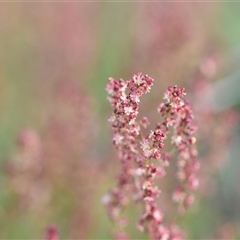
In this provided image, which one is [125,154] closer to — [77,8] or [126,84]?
[126,84]

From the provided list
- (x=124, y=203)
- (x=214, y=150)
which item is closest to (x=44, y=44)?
(x=214, y=150)

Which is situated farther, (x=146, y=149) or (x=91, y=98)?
(x=91, y=98)

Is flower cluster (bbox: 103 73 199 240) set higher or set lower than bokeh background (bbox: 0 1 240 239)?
lower

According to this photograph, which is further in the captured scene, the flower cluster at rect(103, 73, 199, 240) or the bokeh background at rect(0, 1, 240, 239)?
the bokeh background at rect(0, 1, 240, 239)

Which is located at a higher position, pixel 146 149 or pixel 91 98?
pixel 91 98
